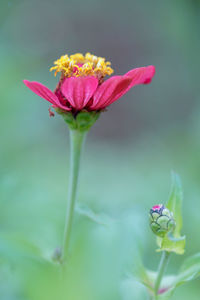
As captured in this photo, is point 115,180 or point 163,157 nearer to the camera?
point 115,180

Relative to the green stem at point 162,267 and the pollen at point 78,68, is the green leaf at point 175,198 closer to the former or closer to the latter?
the green stem at point 162,267

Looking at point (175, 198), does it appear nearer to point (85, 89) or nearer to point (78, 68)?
point (85, 89)

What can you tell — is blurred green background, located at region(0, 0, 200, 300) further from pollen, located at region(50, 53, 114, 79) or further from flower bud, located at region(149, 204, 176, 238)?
pollen, located at region(50, 53, 114, 79)

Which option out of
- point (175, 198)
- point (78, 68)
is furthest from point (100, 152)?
point (175, 198)

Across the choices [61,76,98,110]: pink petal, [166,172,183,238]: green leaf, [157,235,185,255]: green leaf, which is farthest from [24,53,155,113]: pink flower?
[157,235,185,255]: green leaf

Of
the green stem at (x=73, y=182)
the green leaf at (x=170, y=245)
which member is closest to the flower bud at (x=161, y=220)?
the green leaf at (x=170, y=245)

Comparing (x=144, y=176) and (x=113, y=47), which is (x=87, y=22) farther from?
(x=144, y=176)

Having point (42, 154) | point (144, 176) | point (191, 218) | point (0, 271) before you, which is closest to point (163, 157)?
point (144, 176)
